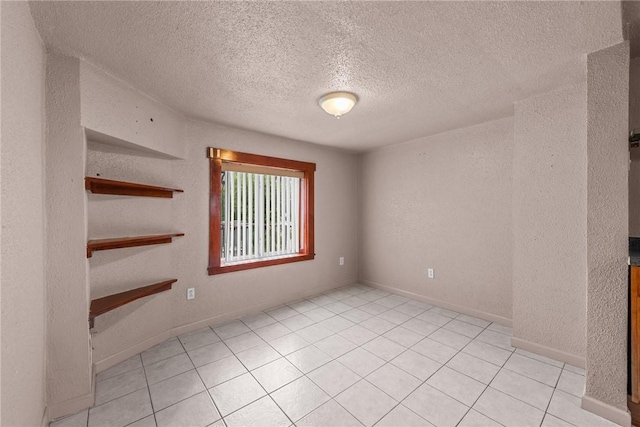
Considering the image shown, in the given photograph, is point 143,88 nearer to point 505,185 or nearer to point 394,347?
point 394,347

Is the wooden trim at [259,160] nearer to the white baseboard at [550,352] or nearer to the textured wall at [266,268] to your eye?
the textured wall at [266,268]

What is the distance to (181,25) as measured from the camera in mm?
1370

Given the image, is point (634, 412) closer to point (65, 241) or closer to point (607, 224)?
point (607, 224)

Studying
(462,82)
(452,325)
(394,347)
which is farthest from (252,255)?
(462,82)

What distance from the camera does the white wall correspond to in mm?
1529

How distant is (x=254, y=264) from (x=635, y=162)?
3.54 m

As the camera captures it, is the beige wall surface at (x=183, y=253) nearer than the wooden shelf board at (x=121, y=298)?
No

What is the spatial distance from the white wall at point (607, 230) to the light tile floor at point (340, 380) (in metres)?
0.23

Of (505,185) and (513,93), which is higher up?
(513,93)

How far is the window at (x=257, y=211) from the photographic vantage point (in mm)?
2930

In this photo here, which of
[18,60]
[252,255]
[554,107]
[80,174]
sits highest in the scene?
[554,107]

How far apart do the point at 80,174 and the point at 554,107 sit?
368cm

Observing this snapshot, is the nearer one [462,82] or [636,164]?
[636,164]

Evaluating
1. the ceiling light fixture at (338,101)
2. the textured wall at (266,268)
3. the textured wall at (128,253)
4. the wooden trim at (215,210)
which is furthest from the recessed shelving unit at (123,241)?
the ceiling light fixture at (338,101)
